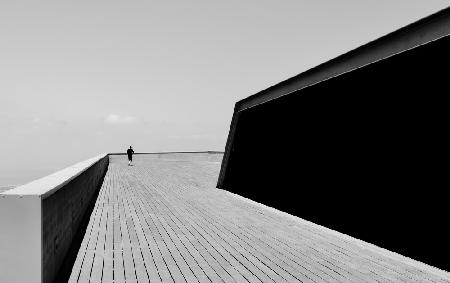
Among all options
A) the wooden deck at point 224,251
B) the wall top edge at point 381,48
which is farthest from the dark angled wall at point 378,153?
the wooden deck at point 224,251

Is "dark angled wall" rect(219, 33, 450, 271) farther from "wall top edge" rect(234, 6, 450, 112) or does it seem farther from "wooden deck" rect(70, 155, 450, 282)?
"wooden deck" rect(70, 155, 450, 282)

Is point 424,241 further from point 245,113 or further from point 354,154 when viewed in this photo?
point 245,113

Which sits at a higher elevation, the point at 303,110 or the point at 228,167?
the point at 303,110

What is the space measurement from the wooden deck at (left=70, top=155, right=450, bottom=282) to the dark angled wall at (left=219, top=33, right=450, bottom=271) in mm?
420

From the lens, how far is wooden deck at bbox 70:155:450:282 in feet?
20.9

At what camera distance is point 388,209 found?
26.8ft

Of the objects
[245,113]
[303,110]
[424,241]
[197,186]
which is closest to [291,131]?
[303,110]

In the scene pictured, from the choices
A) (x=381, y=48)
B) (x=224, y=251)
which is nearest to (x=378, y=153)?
(x=381, y=48)

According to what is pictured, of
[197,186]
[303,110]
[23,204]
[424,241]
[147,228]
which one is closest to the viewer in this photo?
[23,204]

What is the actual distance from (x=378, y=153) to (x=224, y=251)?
341cm

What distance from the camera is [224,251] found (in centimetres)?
791

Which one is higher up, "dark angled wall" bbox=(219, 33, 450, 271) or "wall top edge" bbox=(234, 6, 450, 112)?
"wall top edge" bbox=(234, 6, 450, 112)

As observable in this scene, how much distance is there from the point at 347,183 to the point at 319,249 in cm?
213

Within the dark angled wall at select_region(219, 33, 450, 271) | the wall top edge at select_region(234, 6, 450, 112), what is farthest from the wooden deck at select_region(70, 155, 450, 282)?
the wall top edge at select_region(234, 6, 450, 112)
